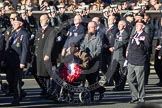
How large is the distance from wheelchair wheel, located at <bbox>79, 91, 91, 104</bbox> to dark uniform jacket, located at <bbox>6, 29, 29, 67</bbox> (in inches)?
59.8

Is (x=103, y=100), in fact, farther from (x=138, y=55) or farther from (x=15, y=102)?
(x=15, y=102)

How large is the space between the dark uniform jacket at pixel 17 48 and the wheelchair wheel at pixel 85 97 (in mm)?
1520

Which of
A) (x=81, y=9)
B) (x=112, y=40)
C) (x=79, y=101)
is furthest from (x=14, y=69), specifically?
(x=81, y=9)

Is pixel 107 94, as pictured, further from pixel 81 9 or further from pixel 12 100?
pixel 81 9

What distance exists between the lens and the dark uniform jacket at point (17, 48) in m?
11.7

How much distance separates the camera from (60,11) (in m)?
18.1

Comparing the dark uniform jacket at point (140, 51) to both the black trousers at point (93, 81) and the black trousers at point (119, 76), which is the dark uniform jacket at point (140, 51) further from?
the black trousers at point (119, 76)

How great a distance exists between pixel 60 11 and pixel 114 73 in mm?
3895

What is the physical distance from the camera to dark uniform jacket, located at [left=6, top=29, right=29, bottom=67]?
11672mm

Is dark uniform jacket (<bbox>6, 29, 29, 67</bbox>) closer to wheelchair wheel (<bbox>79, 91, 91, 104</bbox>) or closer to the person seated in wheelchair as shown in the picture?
the person seated in wheelchair

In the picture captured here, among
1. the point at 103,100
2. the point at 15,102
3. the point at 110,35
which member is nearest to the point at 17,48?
the point at 15,102

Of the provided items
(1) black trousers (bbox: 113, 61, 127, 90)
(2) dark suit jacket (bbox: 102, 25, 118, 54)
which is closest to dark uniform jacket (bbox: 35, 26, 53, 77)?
(2) dark suit jacket (bbox: 102, 25, 118, 54)

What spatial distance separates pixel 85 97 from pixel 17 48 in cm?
179

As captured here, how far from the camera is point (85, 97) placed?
12.3 meters
